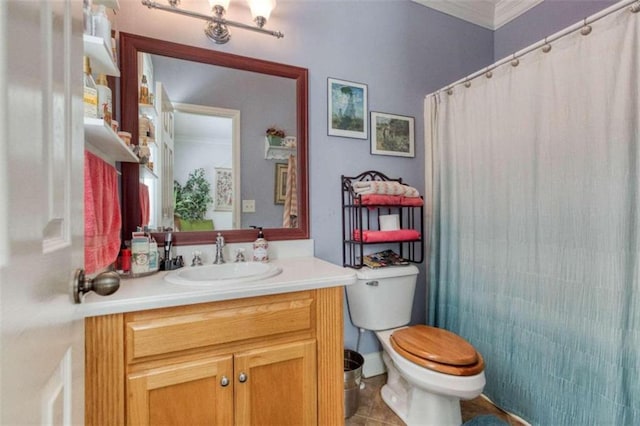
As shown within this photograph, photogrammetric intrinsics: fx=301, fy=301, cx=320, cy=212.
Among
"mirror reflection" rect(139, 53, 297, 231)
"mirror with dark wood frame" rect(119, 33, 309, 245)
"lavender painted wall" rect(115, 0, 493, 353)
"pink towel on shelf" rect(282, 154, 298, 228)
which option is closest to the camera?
"mirror with dark wood frame" rect(119, 33, 309, 245)

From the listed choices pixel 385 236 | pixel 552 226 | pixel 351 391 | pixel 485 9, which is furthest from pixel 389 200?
pixel 485 9

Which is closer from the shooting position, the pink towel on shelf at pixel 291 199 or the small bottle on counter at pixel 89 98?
the small bottle on counter at pixel 89 98

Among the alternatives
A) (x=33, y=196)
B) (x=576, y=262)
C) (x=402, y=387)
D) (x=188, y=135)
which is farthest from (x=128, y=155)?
(x=576, y=262)

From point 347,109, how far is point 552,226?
1.23 meters

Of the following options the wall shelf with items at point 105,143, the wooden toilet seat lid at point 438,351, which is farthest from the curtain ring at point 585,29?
the wall shelf with items at point 105,143

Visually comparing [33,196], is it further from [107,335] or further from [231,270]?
[231,270]

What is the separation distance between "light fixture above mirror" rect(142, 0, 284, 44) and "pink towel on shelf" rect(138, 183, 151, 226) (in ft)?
2.70

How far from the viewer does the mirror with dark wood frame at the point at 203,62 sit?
1.36m

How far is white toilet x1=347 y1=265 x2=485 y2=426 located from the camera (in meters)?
1.26

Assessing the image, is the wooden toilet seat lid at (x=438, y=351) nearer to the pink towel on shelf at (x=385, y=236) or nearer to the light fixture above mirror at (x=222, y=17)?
the pink towel on shelf at (x=385, y=236)

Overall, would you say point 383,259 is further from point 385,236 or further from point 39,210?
point 39,210

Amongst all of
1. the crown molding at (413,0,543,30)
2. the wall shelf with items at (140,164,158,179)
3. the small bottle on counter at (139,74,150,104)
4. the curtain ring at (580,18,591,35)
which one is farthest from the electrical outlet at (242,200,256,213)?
the crown molding at (413,0,543,30)

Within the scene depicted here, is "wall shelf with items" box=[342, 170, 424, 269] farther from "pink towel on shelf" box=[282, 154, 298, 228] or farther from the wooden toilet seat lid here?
the wooden toilet seat lid

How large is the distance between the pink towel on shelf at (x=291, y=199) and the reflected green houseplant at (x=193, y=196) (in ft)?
1.35
